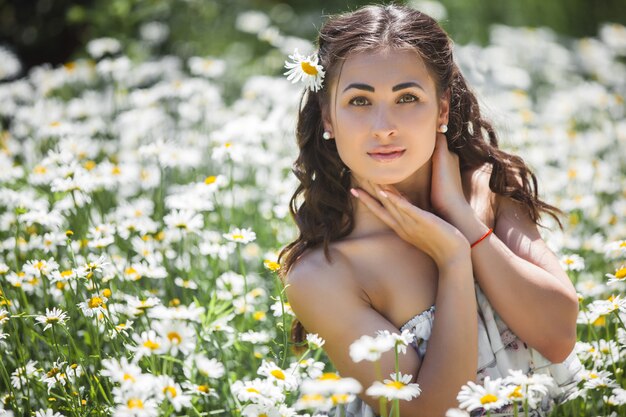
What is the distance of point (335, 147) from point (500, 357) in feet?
2.51

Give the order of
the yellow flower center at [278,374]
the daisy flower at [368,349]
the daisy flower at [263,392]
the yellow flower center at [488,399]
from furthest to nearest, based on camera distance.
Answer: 1. the yellow flower center at [278,374]
2. the daisy flower at [263,392]
3. the yellow flower center at [488,399]
4. the daisy flower at [368,349]

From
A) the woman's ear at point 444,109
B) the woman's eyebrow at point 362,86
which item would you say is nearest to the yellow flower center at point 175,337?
the woman's eyebrow at point 362,86

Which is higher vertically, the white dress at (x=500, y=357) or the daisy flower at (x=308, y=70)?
the daisy flower at (x=308, y=70)

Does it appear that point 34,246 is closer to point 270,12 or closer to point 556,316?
point 556,316

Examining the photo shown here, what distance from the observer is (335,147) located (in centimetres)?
227

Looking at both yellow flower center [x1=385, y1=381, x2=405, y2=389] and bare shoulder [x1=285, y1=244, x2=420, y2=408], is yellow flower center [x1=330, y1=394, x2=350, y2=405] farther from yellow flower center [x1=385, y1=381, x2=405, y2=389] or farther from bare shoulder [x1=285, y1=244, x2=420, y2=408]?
bare shoulder [x1=285, y1=244, x2=420, y2=408]

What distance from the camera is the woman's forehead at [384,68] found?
6.48ft

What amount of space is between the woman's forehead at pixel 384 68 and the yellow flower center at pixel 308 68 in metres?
0.10

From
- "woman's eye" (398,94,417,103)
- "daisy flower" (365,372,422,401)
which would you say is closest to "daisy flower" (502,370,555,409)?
"daisy flower" (365,372,422,401)

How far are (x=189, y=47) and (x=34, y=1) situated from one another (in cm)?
148

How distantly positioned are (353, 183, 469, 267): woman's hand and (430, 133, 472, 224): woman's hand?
0.10 m

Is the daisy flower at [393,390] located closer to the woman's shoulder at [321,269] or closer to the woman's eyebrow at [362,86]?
the woman's shoulder at [321,269]

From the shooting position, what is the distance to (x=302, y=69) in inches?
83.0

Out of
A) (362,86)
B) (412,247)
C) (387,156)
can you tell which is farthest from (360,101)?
(412,247)
